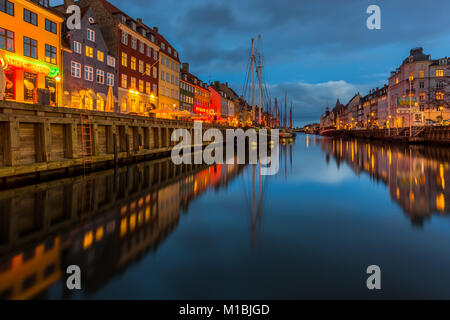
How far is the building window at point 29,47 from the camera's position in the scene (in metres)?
27.2

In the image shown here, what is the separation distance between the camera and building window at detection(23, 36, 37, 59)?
27.2m

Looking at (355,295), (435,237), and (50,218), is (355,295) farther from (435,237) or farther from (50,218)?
(50,218)

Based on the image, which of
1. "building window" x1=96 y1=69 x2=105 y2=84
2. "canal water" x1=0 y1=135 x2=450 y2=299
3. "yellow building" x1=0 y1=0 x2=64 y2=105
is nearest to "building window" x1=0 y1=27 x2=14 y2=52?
"yellow building" x1=0 y1=0 x2=64 y2=105

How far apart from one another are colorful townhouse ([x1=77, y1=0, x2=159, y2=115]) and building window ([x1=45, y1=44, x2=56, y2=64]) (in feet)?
33.4

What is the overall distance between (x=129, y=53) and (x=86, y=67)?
32.8ft

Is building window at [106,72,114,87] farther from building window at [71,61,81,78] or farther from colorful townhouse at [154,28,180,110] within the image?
colorful townhouse at [154,28,180,110]

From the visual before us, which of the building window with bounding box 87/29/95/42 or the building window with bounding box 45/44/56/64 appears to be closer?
the building window with bounding box 45/44/56/64

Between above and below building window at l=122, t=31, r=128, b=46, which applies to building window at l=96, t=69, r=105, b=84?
below

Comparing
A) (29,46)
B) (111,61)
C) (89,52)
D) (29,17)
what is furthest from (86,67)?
(29,17)

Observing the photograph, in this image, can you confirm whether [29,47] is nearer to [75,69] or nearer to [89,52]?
[75,69]

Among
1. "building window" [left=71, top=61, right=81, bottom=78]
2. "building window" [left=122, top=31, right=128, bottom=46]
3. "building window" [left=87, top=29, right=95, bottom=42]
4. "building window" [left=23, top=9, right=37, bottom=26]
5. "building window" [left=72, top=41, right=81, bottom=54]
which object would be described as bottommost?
"building window" [left=71, top=61, right=81, bottom=78]

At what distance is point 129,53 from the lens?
43781mm
